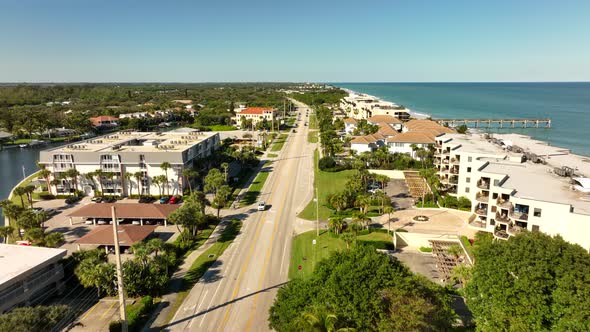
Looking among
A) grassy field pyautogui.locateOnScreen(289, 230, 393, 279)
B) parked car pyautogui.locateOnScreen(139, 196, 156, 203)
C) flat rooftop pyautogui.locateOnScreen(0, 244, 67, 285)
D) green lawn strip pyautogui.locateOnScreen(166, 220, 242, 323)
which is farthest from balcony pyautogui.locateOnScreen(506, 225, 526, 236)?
parked car pyautogui.locateOnScreen(139, 196, 156, 203)

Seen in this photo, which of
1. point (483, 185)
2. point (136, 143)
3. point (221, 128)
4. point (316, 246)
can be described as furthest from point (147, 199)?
point (221, 128)

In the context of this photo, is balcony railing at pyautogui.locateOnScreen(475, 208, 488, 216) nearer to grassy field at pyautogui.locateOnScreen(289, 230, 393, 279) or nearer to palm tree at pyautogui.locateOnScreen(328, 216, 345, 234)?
grassy field at pyautogui.locateOnScreen(289, 230, 393, 279)

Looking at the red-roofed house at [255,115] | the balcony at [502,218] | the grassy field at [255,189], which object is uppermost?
the red-roofed house at [255,115]

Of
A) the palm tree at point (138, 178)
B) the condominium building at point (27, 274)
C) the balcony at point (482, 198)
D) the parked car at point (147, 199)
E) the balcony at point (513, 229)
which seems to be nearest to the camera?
the condominium building at point (27, 274)

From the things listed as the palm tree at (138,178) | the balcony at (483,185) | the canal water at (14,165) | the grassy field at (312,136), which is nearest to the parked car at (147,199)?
the palm tree at (138,178)

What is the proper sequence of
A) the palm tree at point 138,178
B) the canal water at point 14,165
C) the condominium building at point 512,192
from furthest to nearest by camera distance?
the canal water at point 14,165 < the palm tree at point 138,178 < the condominium building at point 512,192

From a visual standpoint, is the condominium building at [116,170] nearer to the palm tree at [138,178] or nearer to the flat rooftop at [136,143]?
the palm tree at [138,178]

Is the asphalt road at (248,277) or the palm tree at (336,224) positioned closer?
the asphalt road at (248,277)
